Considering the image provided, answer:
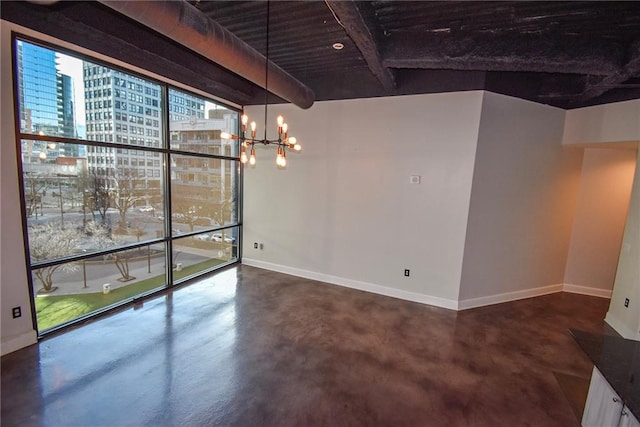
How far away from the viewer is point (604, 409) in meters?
2.01

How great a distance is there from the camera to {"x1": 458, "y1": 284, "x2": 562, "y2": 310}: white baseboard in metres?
4.45

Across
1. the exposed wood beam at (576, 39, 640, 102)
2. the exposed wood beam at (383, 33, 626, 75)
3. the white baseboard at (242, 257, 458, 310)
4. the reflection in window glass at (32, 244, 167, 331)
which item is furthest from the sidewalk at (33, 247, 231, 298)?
the exposed wood beam at (576, 39, 640, 102)

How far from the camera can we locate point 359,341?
3.47 m

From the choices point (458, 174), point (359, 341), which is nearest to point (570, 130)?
point (458, 174)

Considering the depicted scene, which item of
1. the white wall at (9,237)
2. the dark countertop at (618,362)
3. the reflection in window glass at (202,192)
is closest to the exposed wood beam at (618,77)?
the dark countertop at (618,362)

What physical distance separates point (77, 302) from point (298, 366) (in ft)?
9.38

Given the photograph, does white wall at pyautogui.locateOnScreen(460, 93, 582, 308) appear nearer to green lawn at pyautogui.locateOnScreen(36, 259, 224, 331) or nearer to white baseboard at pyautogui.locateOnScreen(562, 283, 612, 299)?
white baseboard at pyautogui.locateOnScreen(562, 283, 612, 299)

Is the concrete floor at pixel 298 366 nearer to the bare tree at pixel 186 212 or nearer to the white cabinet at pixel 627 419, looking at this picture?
the white cabinet at pixel 627 419

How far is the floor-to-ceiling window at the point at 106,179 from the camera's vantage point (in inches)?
121

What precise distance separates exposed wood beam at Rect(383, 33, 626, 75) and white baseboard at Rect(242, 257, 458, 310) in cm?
317

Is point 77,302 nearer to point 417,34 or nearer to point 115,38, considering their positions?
point 115,38

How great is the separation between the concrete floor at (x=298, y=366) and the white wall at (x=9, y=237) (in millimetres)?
208

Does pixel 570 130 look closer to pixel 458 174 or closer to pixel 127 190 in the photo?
pixel 458 174

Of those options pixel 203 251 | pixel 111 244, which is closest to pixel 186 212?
pixel 203 251
